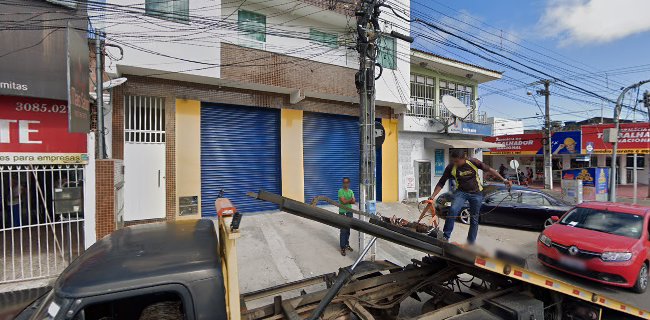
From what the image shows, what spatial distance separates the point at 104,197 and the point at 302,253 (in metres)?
3.87

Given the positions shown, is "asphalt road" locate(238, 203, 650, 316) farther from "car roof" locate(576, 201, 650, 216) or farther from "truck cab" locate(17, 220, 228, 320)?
"truck cab" locate(17, 220, 228, 320)

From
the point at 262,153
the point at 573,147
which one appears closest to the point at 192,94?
the point at 262,153

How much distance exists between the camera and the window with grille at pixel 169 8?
7.58 meters

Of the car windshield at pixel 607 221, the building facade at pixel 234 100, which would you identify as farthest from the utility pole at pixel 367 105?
the car windshield at pixel 607 221

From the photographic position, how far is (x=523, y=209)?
29.8ft

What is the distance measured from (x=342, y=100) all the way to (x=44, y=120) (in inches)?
323

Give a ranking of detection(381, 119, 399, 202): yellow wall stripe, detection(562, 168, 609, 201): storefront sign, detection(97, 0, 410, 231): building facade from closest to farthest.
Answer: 1. detection(97, 0, 410, 231): building facade
2. detection(381, 119, 399, 202): yellow wall stripe
3. detection(562, 168, 609, 201): storefront sign

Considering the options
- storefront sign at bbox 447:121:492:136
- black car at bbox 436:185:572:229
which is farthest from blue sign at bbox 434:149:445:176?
black car at bbox 436:185:572:229

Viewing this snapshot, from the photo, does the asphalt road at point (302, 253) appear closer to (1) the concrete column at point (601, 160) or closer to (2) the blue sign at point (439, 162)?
(2) the blue sign at point (439, 162)

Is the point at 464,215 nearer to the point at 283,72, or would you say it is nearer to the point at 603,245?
the point at 603,245

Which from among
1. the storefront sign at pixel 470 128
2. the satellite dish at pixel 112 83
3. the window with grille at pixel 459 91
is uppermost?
the window with grille at pixel 459 91

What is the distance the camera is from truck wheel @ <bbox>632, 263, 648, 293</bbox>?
487 cm

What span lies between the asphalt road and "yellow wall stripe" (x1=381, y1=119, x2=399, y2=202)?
151 inches

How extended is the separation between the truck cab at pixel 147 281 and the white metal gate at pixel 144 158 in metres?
6.42
